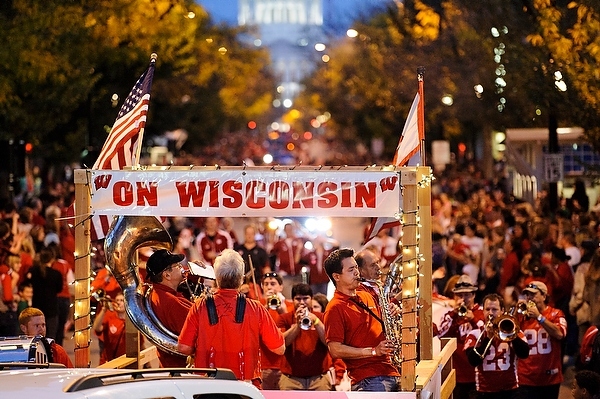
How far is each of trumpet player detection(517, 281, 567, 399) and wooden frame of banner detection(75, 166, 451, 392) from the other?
207 centimetres

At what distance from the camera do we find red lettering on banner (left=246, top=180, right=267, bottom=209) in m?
8.46

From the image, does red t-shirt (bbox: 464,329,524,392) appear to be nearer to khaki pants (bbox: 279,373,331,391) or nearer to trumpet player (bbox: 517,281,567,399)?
trumpet player (bbox: 517,281,567,399)

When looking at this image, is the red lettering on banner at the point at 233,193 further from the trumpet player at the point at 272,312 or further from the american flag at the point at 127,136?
the trumpet player at the point at 272,312

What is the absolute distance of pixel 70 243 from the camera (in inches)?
730

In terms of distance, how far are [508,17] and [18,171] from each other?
1000 centimetres

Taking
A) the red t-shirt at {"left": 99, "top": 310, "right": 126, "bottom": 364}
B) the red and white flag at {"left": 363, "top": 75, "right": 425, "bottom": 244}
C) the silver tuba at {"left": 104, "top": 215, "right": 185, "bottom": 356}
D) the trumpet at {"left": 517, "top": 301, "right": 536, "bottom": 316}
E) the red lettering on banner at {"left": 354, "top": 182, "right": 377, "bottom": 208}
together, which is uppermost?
the red and white flag at {"left": 363, "top": 75, "right": 425, "bottom": 244}

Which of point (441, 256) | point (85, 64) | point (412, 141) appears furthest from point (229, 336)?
point (85, 64)

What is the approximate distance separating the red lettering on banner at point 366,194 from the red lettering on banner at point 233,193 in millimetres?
814

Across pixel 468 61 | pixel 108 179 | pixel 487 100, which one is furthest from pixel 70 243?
pixel 468 61

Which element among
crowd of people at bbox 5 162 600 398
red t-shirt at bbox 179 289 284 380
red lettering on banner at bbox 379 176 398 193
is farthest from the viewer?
red lettering on banner at bbox 379 176 398 193

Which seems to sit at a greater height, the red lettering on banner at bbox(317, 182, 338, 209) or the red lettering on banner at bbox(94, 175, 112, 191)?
the red lettering on banner at bbox(94, 175, 112, 191)

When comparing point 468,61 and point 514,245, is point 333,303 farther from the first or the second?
point 468,61

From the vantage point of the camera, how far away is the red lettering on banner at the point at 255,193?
8.46 m

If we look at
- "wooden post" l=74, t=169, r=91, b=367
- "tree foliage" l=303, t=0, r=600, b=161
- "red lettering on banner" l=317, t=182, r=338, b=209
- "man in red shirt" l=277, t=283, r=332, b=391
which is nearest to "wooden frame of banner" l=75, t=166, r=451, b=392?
"wooden post" l=74, t=169, r=91, b=367
